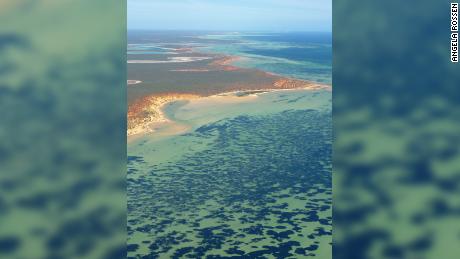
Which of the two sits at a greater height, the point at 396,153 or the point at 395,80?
the point at 395,80

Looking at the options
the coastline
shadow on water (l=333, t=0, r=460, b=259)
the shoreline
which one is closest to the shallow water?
the shoreline

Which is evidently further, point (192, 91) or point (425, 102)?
point (192, 91)

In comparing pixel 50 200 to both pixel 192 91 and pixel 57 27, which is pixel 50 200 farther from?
pixel 192 91

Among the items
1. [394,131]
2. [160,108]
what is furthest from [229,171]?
[394,131]

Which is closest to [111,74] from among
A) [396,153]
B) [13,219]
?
[13,219]

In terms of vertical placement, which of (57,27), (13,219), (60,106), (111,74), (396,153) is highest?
(57,27)

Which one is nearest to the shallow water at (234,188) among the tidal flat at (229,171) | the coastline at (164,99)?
the tidal flat at (229,171)

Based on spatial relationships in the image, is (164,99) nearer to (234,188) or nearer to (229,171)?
(229,171)
